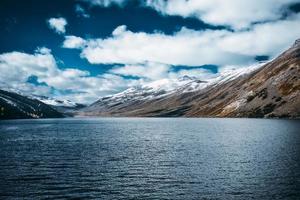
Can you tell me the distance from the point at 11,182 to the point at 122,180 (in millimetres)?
17807

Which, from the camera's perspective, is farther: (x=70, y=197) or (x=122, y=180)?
(x=122, y=180)

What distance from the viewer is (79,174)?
66.1 m

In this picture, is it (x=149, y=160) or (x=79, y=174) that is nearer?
(x=79, y=174)

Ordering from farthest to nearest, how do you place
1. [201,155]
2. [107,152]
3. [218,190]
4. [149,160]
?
[107,152], [201,155], [149,160], [218,190]

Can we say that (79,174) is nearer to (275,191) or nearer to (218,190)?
(218,190)

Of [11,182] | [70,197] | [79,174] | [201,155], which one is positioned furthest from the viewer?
[201,155]

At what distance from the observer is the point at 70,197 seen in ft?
164

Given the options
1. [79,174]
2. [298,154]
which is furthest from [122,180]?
[298,154]

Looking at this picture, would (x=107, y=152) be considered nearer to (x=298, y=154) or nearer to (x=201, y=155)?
(x=201, y=155)

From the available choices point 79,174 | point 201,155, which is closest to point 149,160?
point 201,155

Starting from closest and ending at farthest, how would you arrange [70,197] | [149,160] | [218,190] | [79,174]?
1. [70,197]
2. [218,190]
3. [79,174]
4. [149,160]

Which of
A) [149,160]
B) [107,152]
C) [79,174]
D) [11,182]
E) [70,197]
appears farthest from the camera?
[107,152]

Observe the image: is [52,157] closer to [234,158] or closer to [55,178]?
[55,178]

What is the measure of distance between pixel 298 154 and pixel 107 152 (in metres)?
47.7
